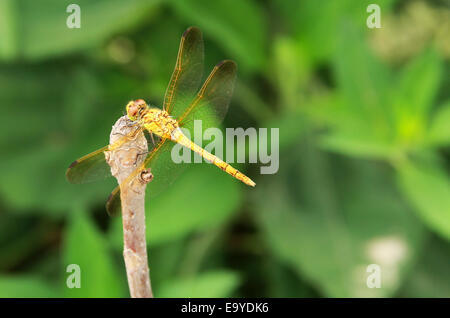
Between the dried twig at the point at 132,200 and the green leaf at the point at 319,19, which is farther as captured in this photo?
the green leaf at the point at 319,19

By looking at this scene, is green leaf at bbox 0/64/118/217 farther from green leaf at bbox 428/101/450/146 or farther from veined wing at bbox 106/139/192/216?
veined wing at bbox 106/139/192/216

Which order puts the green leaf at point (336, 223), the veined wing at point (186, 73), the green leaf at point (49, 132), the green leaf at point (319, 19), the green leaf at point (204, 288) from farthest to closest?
the green leaf at point (49, 132) → the green leaf at point (319, 19) → the green leaf at point (336, 223) → the green leaf at point (204, 288) → the veined wing at point (186, 73)

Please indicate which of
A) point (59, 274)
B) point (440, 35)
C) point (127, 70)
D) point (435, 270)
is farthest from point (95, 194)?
point (440, 35)

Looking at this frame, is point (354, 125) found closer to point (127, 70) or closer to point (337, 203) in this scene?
point (337, 203)

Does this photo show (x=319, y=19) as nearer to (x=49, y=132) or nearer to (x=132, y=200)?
(x=49, y=132)

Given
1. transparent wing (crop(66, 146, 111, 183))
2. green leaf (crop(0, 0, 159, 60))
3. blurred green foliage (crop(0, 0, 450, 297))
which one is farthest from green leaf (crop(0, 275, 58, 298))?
green leaf (crop(0, 0, 159, 60))

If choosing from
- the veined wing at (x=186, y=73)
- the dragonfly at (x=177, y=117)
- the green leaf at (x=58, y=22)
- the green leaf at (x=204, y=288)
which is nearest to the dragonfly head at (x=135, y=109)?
the dragonfly at (x=177, y=117)

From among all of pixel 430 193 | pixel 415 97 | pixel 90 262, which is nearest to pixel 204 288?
pixel 90 262

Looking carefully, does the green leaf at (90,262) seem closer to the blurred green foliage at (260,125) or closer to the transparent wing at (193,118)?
the blurred green foliage at (260,125)
